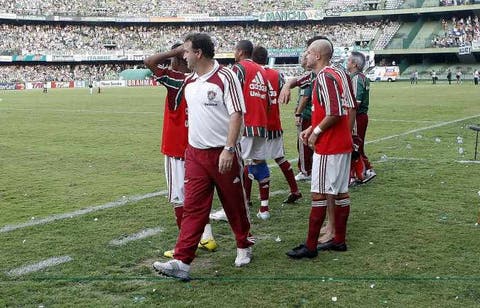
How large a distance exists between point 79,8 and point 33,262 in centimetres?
6907

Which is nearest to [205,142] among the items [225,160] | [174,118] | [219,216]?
[225,160]

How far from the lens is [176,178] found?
6453mm

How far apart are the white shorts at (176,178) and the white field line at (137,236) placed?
2.79 feet

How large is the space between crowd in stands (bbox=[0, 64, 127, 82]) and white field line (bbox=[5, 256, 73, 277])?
6253 cm

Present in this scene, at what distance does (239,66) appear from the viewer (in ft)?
25.4

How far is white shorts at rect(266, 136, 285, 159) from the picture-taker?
842cm

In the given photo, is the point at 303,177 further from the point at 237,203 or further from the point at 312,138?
the point at 237,203

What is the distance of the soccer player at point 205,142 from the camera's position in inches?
219

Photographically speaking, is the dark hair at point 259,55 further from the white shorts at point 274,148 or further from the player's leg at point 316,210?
the player's leg at point 316,210

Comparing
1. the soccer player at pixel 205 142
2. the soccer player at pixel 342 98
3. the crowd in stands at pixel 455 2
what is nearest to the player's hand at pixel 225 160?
the soccer player at pixel 205 142

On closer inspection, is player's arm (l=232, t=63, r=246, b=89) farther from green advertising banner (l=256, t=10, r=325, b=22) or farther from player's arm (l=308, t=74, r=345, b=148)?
green advertising banner (l=256, t=10, r=325, b=22)

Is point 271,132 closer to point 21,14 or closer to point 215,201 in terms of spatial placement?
point 215,201

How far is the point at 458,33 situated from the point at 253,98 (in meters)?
61.3

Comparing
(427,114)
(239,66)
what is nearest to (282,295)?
(239,66)
